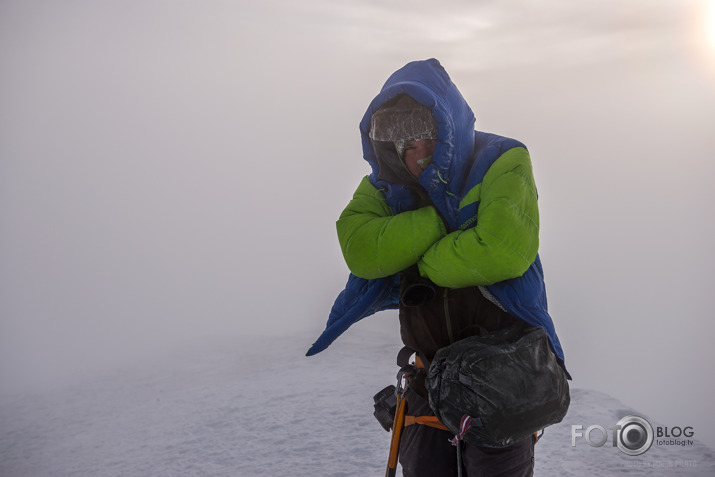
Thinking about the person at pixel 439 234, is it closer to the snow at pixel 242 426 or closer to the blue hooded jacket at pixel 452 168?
the blue hooded jacket at pixel 452 168

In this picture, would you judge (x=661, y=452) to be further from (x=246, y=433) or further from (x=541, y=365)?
(x=246, y=433)

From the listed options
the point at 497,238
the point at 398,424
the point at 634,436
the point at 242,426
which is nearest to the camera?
the point at 497,238

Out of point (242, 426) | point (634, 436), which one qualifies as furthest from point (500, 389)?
point (242, 426)

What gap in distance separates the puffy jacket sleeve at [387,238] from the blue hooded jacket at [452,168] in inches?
4.0

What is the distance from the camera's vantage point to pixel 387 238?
5.77ft

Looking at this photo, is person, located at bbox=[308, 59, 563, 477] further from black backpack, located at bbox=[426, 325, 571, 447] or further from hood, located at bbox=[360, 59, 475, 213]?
black backpack, located at bbox=[426, 325, 571, 447]

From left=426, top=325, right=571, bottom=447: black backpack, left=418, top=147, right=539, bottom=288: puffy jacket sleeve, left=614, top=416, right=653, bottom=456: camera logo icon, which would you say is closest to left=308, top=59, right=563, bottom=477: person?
left=418, top=147, right=539, bottom=288: puffy jacket sleeve

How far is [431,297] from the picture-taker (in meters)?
1.95

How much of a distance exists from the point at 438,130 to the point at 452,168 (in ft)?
0.48

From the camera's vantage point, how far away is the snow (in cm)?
403

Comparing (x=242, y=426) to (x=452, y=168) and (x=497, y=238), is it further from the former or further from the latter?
(x=497, y=238)

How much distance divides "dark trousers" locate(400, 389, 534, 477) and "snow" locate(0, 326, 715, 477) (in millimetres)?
2117

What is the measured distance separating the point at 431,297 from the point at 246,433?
3.43m

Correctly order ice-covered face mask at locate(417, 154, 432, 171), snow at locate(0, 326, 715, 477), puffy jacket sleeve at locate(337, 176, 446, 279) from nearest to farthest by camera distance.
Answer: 1. puffy jacket sleeve at locate(337, 176, 446, 279)
2. ice-covered face mask at locate(417, 154, 432, 171)
3. snow at locate(0, 326, 715, 477)
